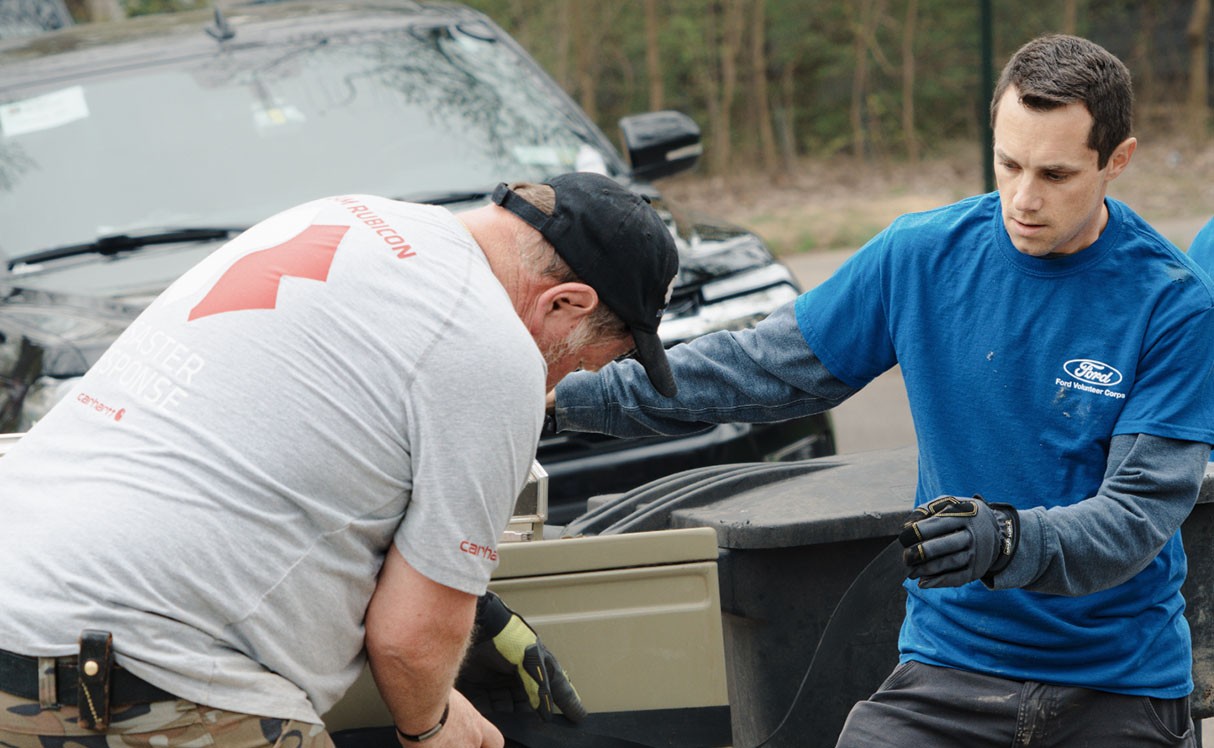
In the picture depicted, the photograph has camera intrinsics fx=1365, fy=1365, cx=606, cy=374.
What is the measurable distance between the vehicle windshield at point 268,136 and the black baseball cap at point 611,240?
2.51 meters

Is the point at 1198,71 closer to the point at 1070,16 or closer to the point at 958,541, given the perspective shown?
the point at 1070,16

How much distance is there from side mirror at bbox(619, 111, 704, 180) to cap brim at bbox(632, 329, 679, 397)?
282 centimetres

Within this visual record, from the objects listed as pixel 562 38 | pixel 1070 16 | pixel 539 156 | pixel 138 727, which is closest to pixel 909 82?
pixel 1070 16

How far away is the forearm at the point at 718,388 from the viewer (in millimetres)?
2732

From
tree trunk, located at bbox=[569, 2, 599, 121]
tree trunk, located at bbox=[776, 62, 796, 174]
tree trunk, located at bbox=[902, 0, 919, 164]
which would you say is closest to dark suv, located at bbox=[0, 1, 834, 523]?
tree trunk, located at bbox=[569, 2, 599, 121]

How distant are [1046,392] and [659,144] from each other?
10.1 ft

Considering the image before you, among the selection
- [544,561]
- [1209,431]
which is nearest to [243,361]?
[544,561]

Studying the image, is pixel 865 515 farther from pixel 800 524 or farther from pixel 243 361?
pixel 243 361

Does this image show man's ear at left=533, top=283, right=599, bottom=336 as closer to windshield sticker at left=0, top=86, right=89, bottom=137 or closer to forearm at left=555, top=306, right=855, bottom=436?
forearm at left=555, top=306, right=855, bottom=436

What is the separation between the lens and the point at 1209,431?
224 centimetres

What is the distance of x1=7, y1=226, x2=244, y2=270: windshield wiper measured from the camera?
4.41 meters

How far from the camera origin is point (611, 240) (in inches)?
86.4

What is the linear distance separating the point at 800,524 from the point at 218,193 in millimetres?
2793

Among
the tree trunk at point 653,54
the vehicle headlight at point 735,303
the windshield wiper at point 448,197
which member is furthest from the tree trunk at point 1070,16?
the windshield wiper at point 448,197
